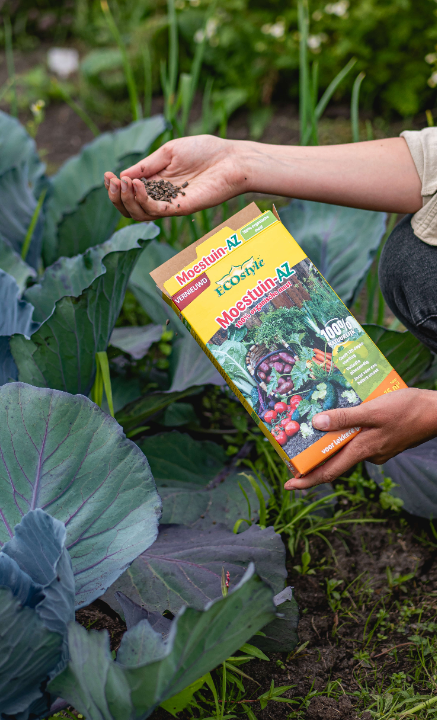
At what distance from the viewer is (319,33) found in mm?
2836

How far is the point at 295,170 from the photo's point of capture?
4.14 feet

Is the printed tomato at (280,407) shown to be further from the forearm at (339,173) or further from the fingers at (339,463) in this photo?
the forearm at (339,173)

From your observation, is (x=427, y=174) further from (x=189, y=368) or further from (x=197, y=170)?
(x=189, y=368)

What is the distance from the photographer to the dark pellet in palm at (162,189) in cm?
116

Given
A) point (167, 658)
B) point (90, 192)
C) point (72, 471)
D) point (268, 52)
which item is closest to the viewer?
point (167, 658)

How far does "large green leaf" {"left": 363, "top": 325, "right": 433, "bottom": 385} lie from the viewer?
1.39 metres

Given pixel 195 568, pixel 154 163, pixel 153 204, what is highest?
pixel 154 163

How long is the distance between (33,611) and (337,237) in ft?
4.37

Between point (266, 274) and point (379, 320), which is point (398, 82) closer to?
point (379, 320)

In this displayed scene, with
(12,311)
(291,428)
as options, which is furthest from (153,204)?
(291,428)

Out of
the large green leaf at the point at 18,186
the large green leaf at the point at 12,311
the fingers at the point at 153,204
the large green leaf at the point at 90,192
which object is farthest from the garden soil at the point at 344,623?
the large green leaf at the point at 18,186

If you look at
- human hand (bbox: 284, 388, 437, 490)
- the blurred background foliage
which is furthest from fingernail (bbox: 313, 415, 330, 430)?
the blurred background foliage

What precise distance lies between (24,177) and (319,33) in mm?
1956

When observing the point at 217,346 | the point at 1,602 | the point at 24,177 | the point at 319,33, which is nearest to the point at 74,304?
the point at 217,346
